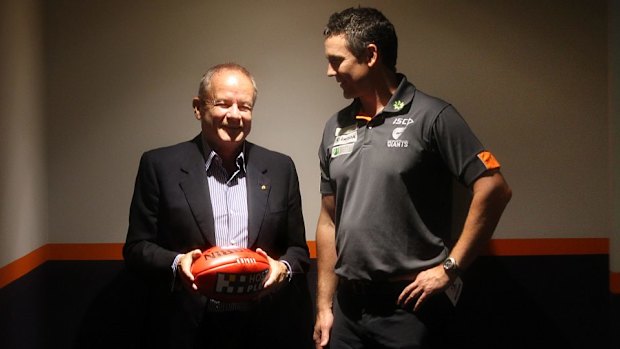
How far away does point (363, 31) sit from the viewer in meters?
2.10

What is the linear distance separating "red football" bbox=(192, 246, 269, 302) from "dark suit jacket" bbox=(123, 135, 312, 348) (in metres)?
0.18

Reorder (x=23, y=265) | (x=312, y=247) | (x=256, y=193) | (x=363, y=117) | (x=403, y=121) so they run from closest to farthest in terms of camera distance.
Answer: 1. (x=403, y=121)
2. (x=363, y=117)
3. (x=256, y=193)
4. (x=23, y=265)
5. (x=312, y=247)

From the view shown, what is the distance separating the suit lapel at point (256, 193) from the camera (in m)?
2.26

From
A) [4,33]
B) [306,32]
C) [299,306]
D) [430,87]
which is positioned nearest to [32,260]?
[4,33]

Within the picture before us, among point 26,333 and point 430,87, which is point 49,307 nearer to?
point 26,333

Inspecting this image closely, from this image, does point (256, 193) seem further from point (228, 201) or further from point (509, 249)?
point (509, 249)

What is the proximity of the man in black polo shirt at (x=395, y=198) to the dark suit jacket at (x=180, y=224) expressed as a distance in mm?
295

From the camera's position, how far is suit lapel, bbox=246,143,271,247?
2.26 m

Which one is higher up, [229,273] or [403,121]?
[403,121]

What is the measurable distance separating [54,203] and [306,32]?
1432mm

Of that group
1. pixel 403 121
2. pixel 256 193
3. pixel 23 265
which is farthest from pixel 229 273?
pixel 23 265

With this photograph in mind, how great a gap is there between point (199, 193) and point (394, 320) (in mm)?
843

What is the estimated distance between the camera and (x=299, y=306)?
283 cm

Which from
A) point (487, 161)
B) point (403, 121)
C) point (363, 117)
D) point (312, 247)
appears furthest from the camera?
point (312, 247)
